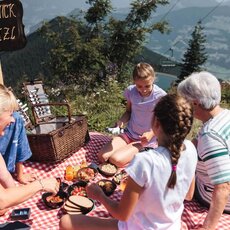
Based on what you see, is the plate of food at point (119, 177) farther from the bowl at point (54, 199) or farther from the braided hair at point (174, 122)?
the braided hair at point (174, 122)

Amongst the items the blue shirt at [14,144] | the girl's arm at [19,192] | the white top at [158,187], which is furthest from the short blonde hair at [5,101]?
the white top at [158,187]

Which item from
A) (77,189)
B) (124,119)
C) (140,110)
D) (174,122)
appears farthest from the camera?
(124,119)

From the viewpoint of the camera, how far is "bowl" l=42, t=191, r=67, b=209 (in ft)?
9.84

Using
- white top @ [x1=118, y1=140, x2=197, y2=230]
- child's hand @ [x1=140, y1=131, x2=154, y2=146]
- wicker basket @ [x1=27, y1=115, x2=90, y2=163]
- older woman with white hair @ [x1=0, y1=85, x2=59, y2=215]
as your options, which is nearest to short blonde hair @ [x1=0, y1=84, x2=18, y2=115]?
older woman with white hair @ [x1=0, y1=85, x2=59, y2=215]

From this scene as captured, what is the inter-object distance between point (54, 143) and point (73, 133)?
0.36 meters

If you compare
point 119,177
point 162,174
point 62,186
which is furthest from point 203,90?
point 62,186

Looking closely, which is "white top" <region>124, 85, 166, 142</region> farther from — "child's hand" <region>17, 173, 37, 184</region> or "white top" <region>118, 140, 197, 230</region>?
"white top" <region>118, 140, 197, 230</region>

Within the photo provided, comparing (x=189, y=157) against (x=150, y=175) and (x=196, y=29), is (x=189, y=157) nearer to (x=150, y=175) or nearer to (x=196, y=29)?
(x=150, y=175)

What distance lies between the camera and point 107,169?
12.1 ft

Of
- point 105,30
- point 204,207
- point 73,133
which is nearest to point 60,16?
point 105,30

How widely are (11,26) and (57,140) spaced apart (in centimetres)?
129

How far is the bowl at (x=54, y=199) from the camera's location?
3.00 metres

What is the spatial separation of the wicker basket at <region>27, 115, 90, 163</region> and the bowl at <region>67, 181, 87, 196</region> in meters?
0.57

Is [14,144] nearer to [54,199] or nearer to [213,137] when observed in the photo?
[54,199]
